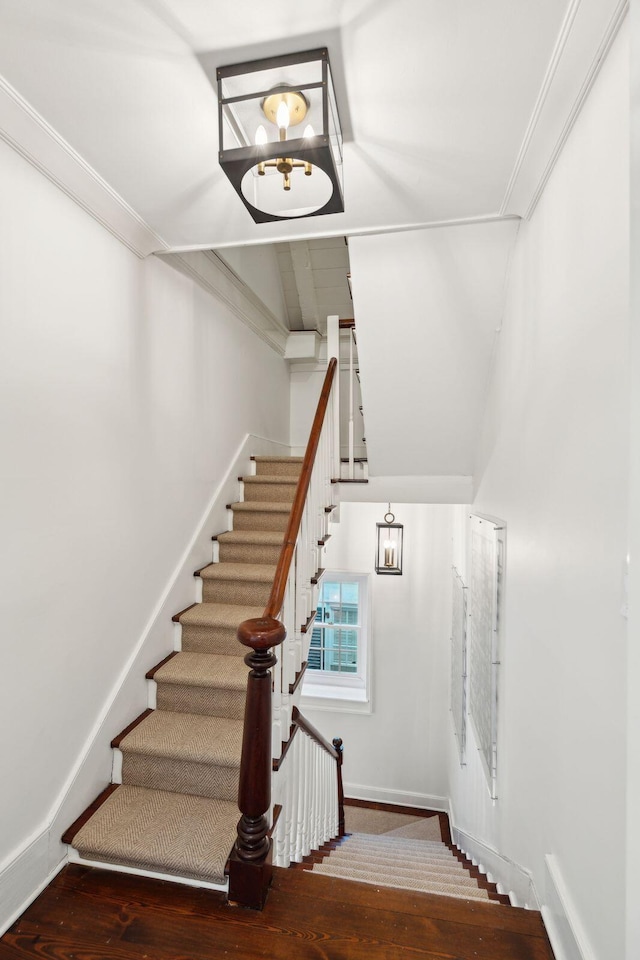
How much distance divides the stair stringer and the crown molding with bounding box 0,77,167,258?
1.70 m

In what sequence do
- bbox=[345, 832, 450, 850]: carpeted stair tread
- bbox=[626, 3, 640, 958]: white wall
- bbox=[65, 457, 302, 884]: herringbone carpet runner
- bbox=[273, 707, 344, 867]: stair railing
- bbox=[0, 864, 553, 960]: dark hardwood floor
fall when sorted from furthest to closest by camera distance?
bbox=[345, 832, 450, 850]: carpeted stair tread
bbox=[273, 707, 344, 867]: stair railing
bbox=[65, 457, 302, 884]: herringbone carpet runner
bbox=[0, 864, 553, 960]: dark hardwood floor
bbox=[626, 3, 640, 958]: white wall

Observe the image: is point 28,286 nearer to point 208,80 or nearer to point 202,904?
point 208,80

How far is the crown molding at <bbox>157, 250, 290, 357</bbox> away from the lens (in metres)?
2.84

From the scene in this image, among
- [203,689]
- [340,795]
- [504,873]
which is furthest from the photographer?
[340,795]

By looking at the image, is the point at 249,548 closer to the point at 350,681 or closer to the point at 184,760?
the point at 184,760

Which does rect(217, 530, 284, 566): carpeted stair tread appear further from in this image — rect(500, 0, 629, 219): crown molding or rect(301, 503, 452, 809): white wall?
rect(500, 0, 629, 219): crown molding

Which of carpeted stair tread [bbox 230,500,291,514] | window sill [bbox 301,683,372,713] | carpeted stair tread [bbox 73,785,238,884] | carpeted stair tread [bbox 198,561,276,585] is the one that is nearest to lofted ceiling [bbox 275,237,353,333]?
carpeted stair tread [bbox 230,500,291,514]

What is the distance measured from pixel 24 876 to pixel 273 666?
106cm

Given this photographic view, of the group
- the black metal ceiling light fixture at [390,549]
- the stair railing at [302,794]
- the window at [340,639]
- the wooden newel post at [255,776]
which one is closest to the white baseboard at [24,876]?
the wooden newel post at [255,776]

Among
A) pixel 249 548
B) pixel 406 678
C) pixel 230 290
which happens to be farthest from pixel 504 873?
pixel 230 290

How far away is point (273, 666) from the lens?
5.38 feet

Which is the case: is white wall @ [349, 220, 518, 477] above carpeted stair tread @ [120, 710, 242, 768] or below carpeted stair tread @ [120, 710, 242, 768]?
above

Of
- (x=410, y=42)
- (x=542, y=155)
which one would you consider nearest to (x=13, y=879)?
(x=410, y=42)

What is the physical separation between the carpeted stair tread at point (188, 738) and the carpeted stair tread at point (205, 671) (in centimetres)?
16
